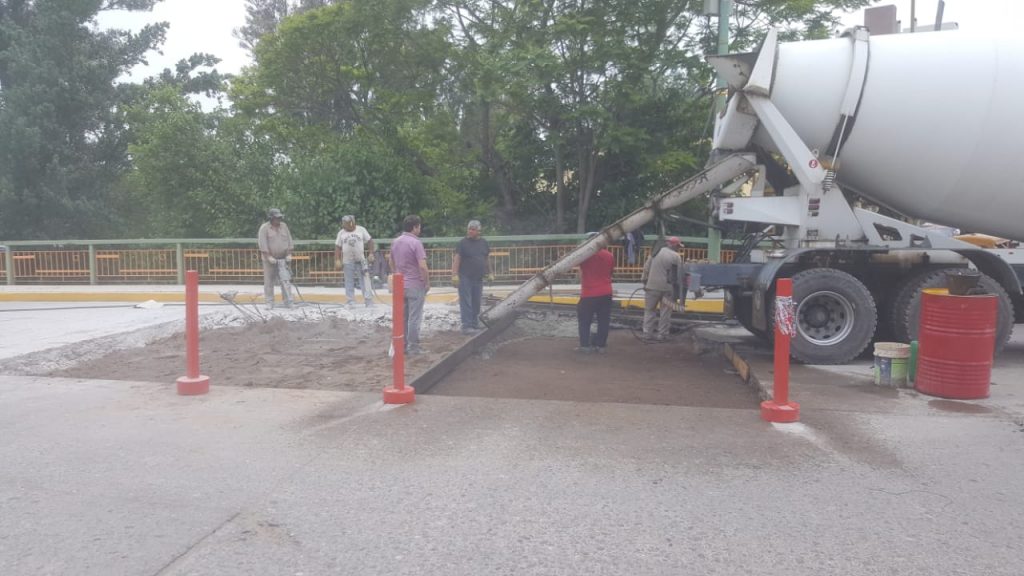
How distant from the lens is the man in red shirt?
9.29 meters

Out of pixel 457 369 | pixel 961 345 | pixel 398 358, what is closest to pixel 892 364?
pixel 961 345

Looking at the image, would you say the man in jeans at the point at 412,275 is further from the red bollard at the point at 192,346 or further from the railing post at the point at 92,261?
the railing post at the point at 92,261

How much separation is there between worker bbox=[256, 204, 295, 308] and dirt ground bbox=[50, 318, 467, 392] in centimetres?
164

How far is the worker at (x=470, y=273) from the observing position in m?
10.1

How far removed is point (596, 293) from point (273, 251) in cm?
580

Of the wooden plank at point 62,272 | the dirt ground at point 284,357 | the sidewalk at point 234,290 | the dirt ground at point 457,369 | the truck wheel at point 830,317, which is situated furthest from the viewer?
the wooden plank at point 62,272

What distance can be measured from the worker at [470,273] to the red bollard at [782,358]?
5047 mm


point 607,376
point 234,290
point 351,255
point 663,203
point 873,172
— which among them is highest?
point 873,172

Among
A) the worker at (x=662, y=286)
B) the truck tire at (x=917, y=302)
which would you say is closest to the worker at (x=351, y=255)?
the worker at (x=662, y=286)

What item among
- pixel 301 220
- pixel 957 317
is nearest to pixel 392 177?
pixel 301 220

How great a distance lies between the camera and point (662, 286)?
10070mm

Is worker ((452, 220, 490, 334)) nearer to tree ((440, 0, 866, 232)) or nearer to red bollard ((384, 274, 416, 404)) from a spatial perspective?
red bollard ((384, 274, 416, 404))

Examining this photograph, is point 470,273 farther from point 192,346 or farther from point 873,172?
point 873,172

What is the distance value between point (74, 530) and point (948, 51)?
29.9 feet
